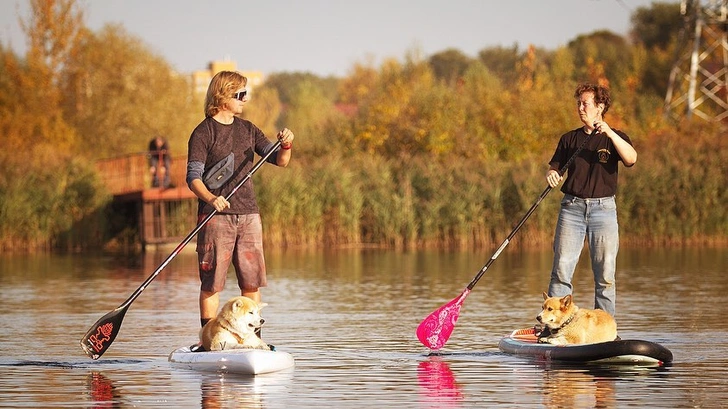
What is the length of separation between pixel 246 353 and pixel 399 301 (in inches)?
316

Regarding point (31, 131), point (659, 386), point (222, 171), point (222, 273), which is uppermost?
point (31, 131)

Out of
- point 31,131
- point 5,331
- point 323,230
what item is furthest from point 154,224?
point 5,331

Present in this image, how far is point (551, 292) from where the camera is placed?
464 inches

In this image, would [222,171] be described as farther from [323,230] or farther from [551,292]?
[323,230]

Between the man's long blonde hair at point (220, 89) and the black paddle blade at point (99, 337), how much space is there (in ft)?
6.25

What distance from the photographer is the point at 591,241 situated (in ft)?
38.5

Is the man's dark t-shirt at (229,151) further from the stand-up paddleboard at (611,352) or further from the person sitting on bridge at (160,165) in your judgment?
the person sitting on bridge at (160,165)

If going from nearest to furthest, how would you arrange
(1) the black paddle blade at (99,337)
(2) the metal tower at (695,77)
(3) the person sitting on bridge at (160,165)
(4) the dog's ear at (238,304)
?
(4) the dog's ear at (238,304) < (1) the black paddle blade at (99,337) < (3) the person sitting on bridge at (160,165) < (2) the metal tower at (695,77)

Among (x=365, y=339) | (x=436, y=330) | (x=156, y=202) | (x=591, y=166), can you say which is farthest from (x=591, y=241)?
(x=156, y=202)

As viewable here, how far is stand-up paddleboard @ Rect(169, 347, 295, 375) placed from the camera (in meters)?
10.6

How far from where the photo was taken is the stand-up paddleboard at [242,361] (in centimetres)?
1063

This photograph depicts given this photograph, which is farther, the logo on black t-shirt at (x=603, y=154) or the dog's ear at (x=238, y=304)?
the logo on black t-shirt at (x=603, y=154)

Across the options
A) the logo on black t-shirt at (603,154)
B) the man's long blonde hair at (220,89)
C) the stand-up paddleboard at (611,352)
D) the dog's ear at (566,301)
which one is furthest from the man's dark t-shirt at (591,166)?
the man's long blonde hair at (220,89)

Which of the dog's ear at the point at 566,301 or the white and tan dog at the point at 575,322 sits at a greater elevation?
the dog's ear at the point at 566,301
